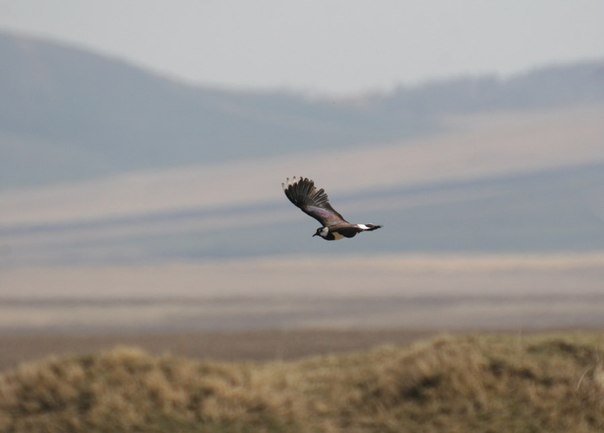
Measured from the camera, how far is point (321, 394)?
35.2 metres

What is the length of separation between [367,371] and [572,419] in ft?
21.3

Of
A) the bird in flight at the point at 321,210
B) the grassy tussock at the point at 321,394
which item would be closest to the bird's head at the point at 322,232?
the bird in flight at the point at 321,210

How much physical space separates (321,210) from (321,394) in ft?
72.9

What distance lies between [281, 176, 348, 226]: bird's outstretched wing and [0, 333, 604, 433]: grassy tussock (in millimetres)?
19162

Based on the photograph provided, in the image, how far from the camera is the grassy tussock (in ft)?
108

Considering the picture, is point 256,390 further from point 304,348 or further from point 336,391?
point 304,348

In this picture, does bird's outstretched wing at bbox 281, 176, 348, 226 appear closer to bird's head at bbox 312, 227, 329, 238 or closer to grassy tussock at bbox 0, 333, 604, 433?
bird's head at bbox 312, 227, 329, 238

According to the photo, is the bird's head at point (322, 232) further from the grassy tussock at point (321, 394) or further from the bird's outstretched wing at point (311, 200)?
the grassy tussock at point (321, 394)

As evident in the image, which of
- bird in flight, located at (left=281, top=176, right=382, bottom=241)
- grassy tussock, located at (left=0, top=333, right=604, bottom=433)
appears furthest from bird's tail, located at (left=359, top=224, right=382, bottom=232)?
grassy tussock, located at (left=0, top=333, right=604, bottom=433)

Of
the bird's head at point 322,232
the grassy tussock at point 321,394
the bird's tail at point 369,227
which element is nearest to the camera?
the bird's tail at point 369,227

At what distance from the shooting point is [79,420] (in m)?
32.9

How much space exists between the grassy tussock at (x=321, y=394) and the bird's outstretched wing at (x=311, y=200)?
62.9ft

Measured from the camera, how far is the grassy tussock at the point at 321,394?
32875 millimetres

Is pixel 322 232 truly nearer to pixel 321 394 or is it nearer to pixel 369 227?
pixel 369 227
